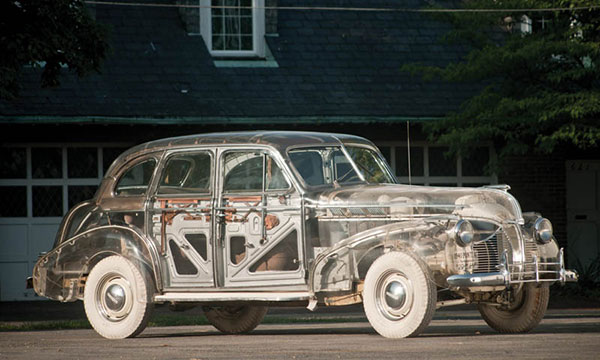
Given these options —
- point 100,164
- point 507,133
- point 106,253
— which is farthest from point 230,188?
point 100,164

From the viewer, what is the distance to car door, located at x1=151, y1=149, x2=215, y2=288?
1136cm

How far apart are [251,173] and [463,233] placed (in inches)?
93.0

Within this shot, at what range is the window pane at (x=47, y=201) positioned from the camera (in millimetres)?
20156

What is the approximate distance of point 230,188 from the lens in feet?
37.3

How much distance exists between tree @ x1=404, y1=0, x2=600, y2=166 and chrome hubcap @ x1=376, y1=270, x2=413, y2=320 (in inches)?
311

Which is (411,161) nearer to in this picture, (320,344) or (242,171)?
(242,171)

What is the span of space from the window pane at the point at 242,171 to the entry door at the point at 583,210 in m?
11.9

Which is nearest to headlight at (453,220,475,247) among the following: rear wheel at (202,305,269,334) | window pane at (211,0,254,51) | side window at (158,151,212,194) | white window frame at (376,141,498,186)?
side window at (158,151,212,194)

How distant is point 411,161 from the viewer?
2127cm

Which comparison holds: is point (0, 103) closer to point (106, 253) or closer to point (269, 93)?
point (269, 93)

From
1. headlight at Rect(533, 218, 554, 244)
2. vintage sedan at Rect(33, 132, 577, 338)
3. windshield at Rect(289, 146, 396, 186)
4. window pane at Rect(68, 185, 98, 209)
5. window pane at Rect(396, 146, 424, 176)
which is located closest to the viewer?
vintage sedan at Rect(33, 132, 577, 338)

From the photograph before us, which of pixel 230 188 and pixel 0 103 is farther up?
pixel 0 103

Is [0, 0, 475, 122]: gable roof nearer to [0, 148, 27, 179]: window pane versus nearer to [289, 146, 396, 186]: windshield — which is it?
[0, 148, 27, 179]: window pane

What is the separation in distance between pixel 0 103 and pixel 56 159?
53.5 inches
